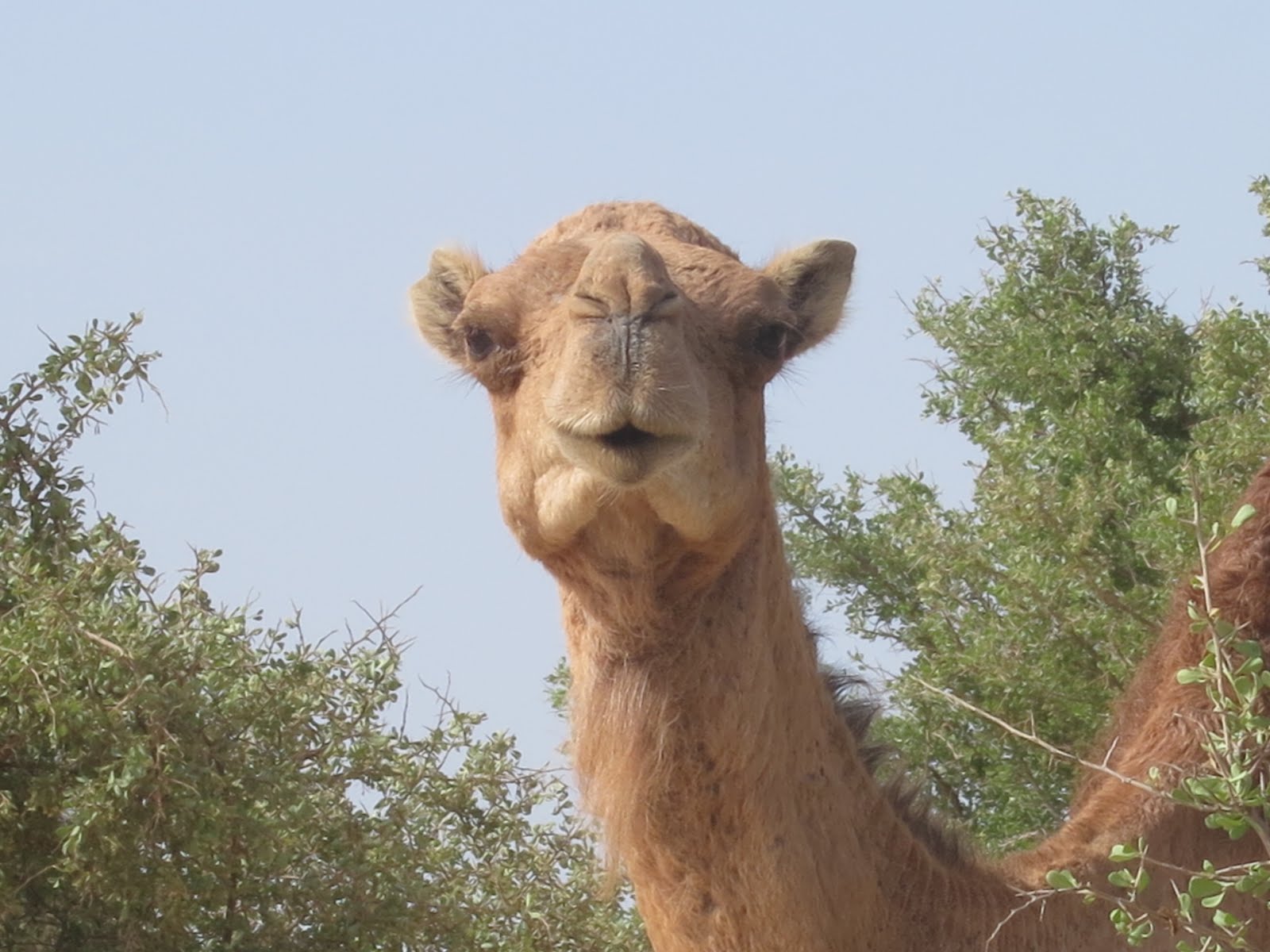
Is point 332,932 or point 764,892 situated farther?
point 332,932

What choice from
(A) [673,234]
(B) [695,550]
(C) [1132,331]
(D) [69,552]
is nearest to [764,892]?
(B) [695,550]

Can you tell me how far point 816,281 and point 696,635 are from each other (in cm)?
120

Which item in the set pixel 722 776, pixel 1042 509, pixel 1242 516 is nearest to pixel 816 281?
pixel 722 776

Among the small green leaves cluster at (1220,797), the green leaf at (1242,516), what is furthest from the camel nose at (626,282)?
the green leaf at (1242,516)

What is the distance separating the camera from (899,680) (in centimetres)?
915

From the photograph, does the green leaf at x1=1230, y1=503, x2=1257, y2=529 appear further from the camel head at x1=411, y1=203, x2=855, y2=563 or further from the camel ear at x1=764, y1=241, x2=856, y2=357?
the camel ear at x1=764, y1=241, x2=856, y2=357

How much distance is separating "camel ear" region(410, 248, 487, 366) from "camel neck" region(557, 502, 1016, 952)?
3.45 feet

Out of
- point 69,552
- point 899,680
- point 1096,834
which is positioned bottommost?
point 1096,834

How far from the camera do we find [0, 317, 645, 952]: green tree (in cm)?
634

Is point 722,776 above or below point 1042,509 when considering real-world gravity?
below

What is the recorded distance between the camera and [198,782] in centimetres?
636

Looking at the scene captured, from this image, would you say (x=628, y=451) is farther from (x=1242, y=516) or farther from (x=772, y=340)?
(x=1242, y=516)

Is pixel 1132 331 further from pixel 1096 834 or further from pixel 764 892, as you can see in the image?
pixel 764 892

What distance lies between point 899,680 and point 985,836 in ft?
2.41
